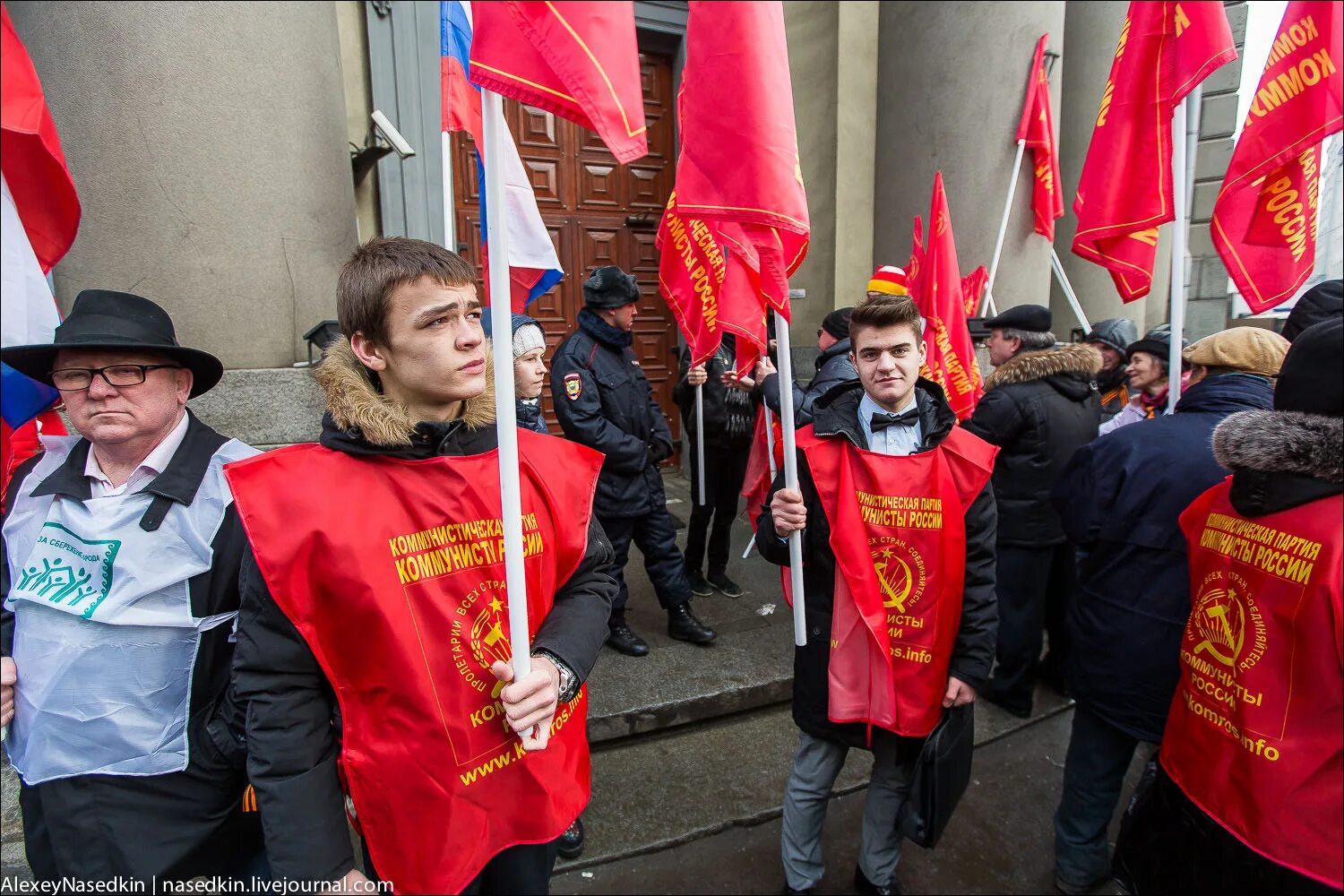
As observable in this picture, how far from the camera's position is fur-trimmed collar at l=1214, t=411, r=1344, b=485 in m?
1.72

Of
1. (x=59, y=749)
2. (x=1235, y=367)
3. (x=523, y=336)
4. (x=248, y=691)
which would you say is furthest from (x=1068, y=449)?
(x=59, y=749)

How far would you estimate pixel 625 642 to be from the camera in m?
4.20

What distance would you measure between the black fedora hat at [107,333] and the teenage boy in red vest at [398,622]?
0.53 meters

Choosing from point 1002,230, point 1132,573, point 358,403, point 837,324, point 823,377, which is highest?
point 1002,230

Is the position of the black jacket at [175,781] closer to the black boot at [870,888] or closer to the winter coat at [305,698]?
the winter coat at [305,698]

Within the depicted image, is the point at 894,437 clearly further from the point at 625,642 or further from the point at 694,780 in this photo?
the point at 625,642

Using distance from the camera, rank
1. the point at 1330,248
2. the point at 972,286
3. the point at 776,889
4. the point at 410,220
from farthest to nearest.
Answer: the point at 1330,248, the point at 972,286, the point at 410,220, the point at 776,889

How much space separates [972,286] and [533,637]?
19.2ft

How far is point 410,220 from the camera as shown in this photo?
562 cm

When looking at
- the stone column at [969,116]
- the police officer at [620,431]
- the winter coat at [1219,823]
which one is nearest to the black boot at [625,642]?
the police officer at [620,431]

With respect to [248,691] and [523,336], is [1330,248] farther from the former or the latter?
[248,691]

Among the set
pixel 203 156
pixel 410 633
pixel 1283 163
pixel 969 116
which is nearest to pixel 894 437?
pixel 410 633

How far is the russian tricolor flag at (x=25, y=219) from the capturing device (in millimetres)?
1484

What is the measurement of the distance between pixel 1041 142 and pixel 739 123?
19.6 ft
